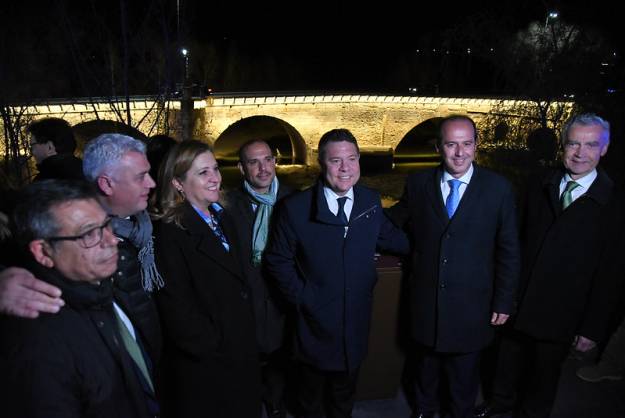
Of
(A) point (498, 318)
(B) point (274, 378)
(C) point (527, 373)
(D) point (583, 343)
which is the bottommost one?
(B) point (274, 378)

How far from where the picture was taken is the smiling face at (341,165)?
2332 mm

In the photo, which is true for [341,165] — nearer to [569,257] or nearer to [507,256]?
[507,256]

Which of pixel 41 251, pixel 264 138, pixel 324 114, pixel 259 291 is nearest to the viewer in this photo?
pixel 41 251

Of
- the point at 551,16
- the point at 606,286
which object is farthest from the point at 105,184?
the point at 551,16

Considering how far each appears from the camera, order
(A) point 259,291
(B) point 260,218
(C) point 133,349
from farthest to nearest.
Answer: (B) point 260,218 < (A) point 259,291 < (C) point 133,349

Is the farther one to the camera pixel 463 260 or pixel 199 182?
pixel 463 260

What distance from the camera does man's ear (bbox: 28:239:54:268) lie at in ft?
4.66

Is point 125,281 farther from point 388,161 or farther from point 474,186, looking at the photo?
point 388,161

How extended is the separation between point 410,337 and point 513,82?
39.8 feet

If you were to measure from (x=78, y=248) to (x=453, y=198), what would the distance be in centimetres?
179

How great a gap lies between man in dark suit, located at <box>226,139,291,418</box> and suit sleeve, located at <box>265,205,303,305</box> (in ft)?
0.47

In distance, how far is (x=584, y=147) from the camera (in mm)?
2391

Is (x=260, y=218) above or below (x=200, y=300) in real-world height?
above

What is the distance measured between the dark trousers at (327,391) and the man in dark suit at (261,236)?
0.74ft
